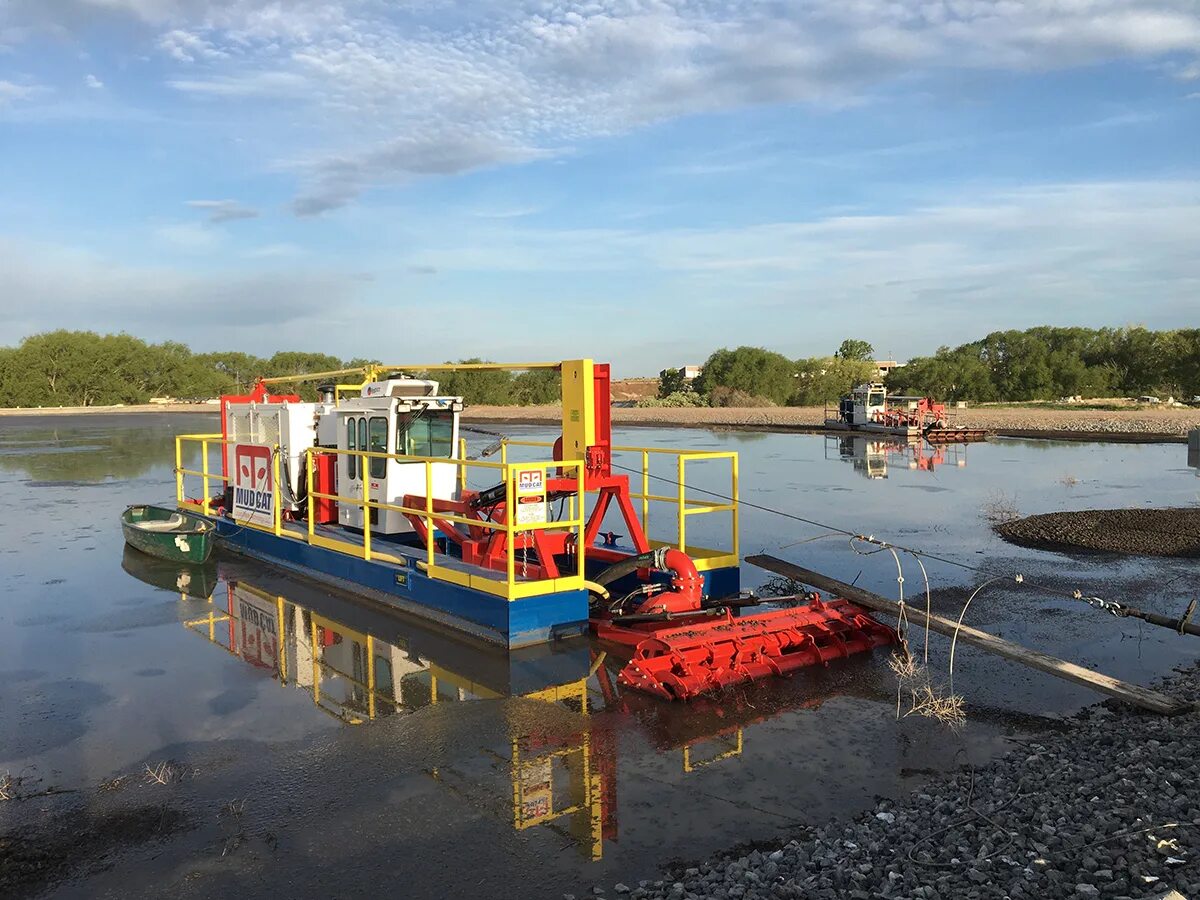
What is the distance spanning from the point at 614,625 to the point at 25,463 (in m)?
33.9

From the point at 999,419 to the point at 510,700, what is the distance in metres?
57.7

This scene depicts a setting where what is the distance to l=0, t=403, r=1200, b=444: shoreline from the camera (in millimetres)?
47656

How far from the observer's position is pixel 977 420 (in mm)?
59969

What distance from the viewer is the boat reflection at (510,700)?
654 centimetres

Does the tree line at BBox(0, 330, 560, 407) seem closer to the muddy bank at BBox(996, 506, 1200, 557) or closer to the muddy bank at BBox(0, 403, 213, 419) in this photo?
the muddy bank at BBox(0, 403, 213, 419)

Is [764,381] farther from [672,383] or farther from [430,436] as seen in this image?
[430,436]

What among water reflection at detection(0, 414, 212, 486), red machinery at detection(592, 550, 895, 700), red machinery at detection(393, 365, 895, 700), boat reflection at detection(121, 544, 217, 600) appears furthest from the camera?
water reflection at detection(0, 414, 212, 486)

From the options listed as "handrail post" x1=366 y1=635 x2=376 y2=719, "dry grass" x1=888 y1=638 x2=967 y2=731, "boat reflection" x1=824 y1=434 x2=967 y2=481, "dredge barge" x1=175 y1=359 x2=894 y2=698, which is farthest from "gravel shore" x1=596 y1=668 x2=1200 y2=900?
"boat reflection" x1=824 y1=434 x2=967 y2=481

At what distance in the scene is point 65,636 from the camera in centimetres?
1091

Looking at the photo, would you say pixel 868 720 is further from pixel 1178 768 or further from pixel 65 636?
pixel 65 636

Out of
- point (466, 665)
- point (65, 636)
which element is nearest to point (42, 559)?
point (65, 636)

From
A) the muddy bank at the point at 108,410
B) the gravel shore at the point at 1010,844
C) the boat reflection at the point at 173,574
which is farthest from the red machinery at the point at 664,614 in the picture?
the muddy bank at the point at 108,410

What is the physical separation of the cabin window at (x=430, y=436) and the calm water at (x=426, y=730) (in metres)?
2.35

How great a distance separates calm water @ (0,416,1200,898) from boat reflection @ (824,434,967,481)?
16.1 metres
